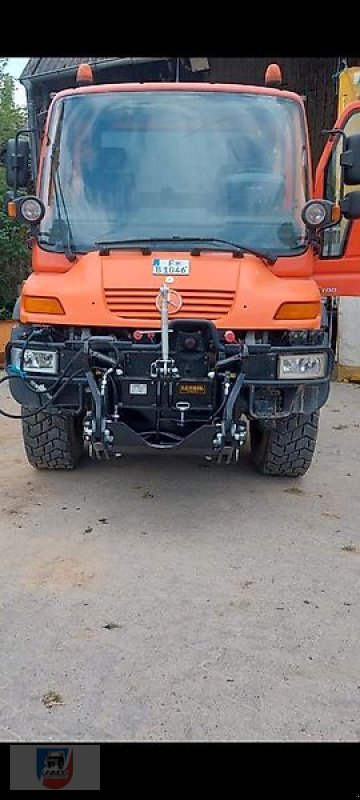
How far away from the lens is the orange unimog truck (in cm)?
387

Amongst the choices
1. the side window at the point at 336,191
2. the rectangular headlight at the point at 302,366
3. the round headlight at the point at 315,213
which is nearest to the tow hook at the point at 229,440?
the rectangular headlight at the point at 302,366

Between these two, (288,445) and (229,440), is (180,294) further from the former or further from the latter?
(288,445)

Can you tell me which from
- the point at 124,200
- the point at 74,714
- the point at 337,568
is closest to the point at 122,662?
the point at 74,714

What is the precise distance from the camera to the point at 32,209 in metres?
4.25

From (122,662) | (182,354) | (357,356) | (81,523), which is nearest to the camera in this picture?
(122,662)

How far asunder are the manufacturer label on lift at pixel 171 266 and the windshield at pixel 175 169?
234 mm

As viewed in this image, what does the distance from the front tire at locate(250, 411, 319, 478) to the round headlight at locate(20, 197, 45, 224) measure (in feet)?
5.65

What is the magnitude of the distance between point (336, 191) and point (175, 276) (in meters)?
1.78

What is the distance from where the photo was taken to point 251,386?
392 cm

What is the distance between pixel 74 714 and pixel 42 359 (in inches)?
78.4

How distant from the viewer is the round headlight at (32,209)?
4.24m

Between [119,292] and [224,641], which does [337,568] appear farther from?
[119,292]

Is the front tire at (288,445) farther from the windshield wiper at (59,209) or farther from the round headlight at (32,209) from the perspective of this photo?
the round headlight at (32,209)

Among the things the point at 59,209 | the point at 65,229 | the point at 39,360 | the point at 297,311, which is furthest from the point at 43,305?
the point at 297,311
